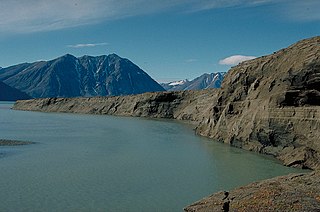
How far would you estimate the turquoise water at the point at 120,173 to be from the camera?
25422 millimetres

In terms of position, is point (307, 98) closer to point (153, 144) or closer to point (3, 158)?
point (153, 144)

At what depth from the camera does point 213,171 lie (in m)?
36.3

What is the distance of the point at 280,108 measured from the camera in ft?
148

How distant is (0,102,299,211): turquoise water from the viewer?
2542 cm

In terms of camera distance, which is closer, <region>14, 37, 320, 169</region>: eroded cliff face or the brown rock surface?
the brown rock surface

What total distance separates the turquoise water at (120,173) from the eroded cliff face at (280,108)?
8.29 feet

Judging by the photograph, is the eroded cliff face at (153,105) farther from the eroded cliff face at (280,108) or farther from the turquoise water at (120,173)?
the turquoise water at (120,173)

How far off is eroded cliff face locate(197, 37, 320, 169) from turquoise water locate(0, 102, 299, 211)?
8.29ft

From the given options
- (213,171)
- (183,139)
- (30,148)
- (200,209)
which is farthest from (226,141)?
(200,209)

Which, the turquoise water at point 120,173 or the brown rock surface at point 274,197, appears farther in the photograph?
the turquoise water at point 120,173

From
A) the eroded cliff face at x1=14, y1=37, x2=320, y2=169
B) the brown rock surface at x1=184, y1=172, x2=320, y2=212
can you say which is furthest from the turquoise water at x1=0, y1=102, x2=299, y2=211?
the brown rock surface at x1=184, y1=172, x2=320, y2=212

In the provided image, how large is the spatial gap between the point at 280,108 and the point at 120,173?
22835 millimetres

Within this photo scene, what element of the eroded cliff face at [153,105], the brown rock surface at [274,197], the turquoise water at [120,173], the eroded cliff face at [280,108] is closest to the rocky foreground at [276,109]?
the eroded cliff face at [280,108]

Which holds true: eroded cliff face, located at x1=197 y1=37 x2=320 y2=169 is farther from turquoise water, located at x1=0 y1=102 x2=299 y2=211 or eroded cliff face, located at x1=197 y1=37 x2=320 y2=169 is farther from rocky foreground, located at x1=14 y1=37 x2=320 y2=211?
turquoise water, located at x1=0 y1=102 x2=299 y2=211
